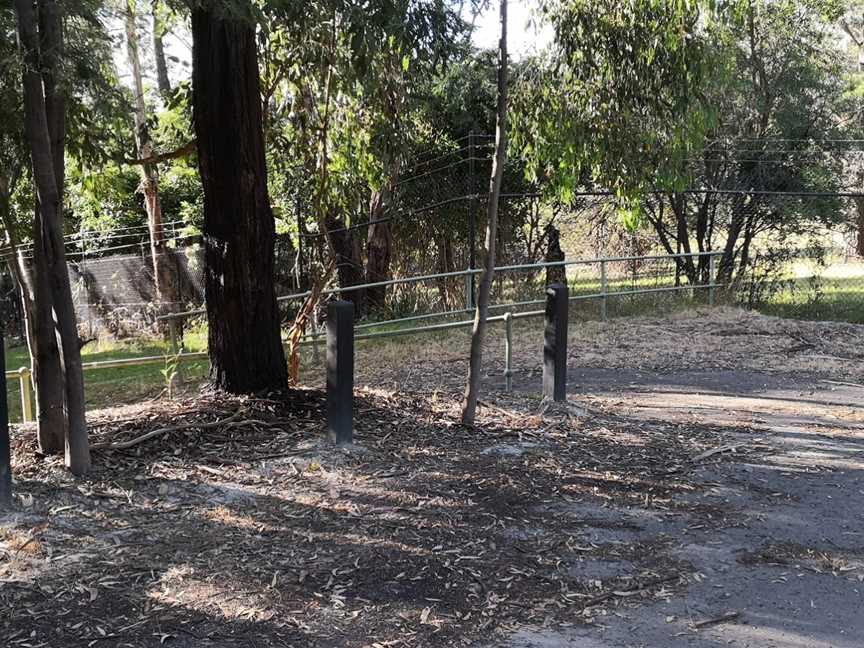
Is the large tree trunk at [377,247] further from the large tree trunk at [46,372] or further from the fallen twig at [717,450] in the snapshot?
the large tree trunk at [46,372]

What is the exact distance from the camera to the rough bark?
16.4m

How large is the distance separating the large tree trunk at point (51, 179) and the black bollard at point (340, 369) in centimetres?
159

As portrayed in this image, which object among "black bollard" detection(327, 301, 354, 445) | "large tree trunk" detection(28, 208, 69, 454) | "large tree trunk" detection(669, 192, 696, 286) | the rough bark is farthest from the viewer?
the rough bark

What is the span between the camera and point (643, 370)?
991cm

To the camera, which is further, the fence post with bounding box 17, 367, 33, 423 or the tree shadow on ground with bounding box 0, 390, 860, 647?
the fence post with bounding box 17, 367, 33, 423

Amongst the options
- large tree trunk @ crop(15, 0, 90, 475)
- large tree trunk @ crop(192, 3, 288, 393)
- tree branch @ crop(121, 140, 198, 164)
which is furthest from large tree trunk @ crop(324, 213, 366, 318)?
large tree trunk @ crop(15, 0, 90, 475)

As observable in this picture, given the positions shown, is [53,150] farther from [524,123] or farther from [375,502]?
[524,123]

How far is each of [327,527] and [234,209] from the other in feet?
9.67

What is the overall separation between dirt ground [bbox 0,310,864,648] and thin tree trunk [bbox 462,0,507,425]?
304mm

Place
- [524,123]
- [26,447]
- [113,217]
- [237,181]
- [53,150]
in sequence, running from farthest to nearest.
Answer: [113,217], [524,123], [237,181], [26,447], [53,150]

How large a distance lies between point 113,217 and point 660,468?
57.8 feet

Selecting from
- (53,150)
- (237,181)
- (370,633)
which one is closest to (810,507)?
(370,633)

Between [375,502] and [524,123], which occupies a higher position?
[524,123]

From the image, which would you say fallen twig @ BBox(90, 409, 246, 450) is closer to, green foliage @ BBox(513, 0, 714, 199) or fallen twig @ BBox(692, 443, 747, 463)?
fallen twig @ BBox(692, 443, 747, 463)
